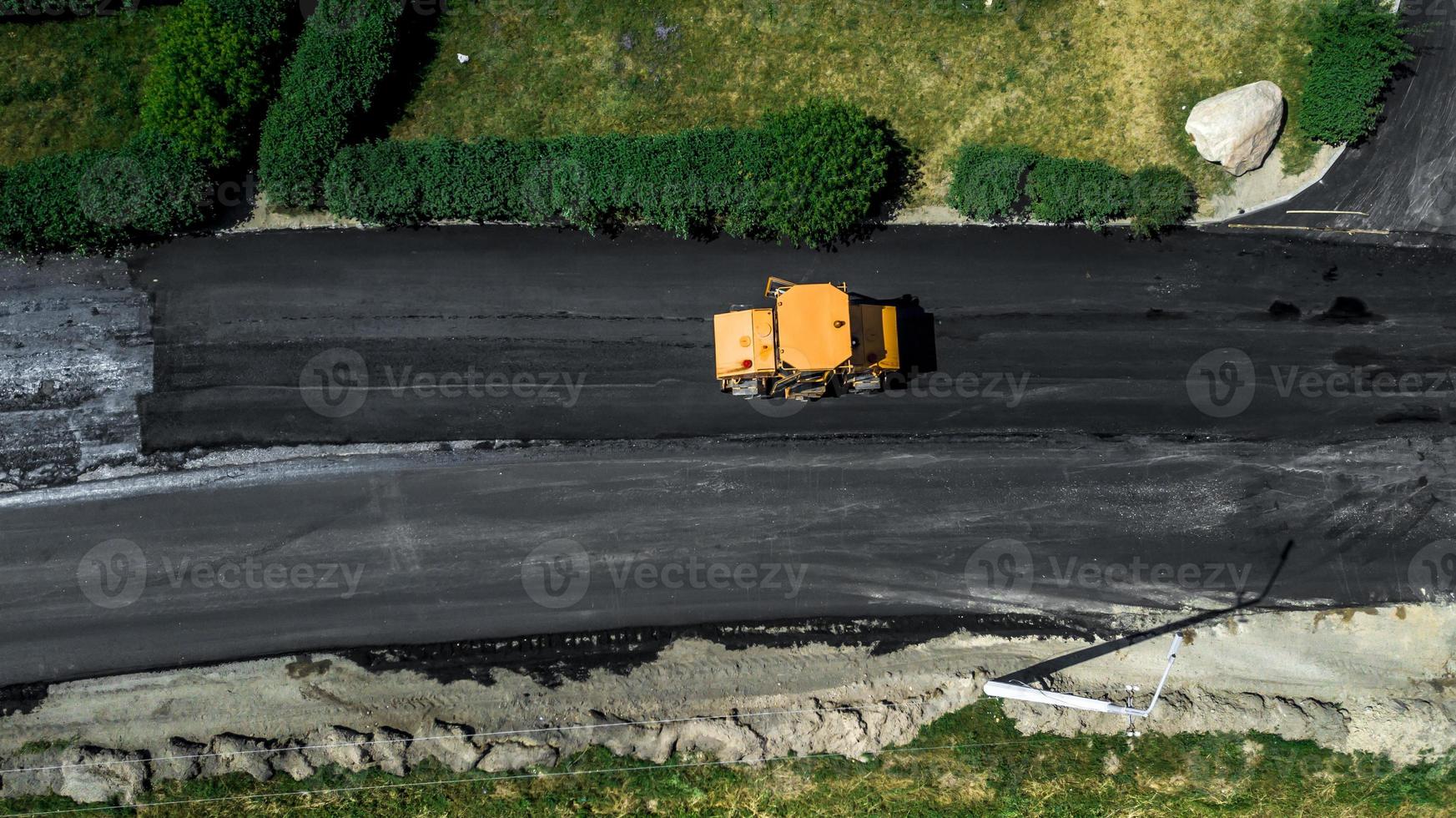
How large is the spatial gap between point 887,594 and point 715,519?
4.52 metres

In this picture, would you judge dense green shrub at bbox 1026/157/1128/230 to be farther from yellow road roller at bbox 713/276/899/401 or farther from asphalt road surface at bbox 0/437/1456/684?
asphalt road surface at bbox 0/437/1456/684

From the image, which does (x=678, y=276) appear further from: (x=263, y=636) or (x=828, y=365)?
(x=263, y=636)

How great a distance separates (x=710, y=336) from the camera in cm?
2106

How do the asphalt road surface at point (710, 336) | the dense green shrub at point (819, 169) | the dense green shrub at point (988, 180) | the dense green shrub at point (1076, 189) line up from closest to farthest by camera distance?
1. the dense green shrub at point (819, 169)
2. the asphalt road surface at point (710, 336)
3. the dense green shrub at point (1076, 189)
4. the dense green shrub at point (988, 180)

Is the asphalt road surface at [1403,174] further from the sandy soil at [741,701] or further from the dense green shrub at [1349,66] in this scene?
the sandy soil at [741,701]

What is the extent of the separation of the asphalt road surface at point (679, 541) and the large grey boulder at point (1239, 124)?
7237 mm

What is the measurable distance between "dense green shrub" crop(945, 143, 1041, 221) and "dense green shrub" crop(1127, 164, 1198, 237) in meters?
2.55

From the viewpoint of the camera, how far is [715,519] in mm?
20641

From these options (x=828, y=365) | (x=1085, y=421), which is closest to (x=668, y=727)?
(x=828, y=365)

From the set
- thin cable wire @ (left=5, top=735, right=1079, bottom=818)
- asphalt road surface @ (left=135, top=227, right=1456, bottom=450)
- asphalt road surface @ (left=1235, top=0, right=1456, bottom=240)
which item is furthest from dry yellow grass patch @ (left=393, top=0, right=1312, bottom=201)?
thin cable wire @ (left=5, top=735, right=1079, bottom=818)

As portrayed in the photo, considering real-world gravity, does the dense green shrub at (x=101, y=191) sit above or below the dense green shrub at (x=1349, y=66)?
below

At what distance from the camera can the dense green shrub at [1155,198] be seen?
2100 cm

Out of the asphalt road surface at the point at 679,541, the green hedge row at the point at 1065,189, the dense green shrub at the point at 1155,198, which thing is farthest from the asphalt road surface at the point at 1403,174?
the asphalt road surface at the point at 679,541

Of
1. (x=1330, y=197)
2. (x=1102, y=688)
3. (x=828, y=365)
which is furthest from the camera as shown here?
(x=1330, y=197)
